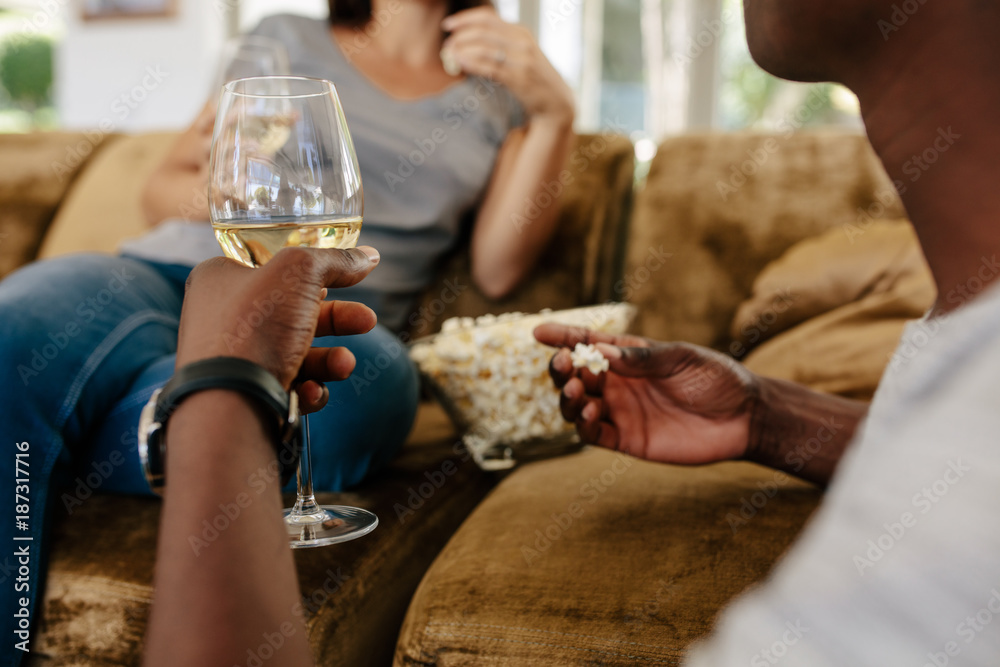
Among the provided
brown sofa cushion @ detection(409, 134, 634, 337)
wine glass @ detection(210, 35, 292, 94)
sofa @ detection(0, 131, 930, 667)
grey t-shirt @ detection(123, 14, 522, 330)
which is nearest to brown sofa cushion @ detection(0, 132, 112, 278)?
sofa @ detection(0, 131, 930, 667)

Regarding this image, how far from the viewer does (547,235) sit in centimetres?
145

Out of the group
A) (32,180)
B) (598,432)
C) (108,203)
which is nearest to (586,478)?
(598,432)

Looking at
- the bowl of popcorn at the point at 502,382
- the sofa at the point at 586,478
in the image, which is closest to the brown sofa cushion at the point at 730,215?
the sofa at the point at 586,478

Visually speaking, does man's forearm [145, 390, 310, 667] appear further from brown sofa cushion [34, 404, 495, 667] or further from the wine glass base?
brown sofa cushion [34, 404, 495, 667]

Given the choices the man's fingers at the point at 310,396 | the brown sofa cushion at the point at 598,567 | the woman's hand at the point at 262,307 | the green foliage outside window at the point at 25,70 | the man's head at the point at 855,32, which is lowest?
the brown sofa cushion at the point at 598,567

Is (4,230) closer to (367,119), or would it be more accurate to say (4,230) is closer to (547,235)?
(367,119)

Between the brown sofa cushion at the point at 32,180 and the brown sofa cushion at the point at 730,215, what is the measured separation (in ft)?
4.56

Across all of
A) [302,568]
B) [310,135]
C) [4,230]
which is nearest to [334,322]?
[310,135]

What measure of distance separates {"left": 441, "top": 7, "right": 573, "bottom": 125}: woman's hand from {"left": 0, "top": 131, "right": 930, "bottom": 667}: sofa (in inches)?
7.6

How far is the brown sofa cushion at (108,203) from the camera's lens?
173 cm

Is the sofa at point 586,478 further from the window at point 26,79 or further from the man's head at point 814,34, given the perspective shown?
the window at point 26,79

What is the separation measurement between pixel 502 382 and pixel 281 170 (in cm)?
58

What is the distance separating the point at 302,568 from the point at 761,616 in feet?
1.74

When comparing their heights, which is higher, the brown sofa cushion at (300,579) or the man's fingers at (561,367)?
the man's fingers at (561,367)
